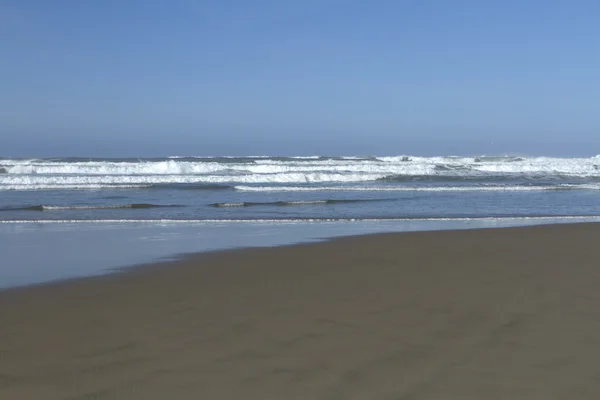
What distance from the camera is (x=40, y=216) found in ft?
45.5

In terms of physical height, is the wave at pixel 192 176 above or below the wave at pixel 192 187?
above

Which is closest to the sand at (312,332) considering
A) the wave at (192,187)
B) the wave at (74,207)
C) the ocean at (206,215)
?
the ocean at (206,215)

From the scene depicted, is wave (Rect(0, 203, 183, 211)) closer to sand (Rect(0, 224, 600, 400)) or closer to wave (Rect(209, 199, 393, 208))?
wave (Rect(209, 199, 393, 208))

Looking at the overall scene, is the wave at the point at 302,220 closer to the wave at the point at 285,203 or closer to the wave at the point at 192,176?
the wave at the point at 285,203

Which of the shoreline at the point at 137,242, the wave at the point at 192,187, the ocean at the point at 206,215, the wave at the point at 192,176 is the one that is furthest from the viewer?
the wave at the point at 192,176

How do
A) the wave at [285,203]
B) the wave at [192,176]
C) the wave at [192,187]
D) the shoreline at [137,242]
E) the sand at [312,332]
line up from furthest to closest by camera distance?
the wave at [192,176] < the wave at [192,187] < the wave at [285,203] < the shoreline at [137,242] < the sand at [312,332]

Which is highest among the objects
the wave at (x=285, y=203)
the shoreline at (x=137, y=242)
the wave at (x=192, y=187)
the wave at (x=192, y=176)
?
the wave at (x=192, y=176)

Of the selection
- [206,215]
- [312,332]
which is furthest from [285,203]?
[312,332]

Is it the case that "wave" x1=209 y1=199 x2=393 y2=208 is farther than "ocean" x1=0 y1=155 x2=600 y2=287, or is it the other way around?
"wave" x1=209 y1=199 x2=393 y2=208

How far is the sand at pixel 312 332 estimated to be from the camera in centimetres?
335

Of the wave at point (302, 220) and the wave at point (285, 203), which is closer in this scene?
the wave at point (302, 220)

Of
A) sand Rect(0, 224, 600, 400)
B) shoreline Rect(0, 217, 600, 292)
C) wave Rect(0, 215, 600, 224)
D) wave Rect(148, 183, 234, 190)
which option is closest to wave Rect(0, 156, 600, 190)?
wave Rect(148, 183, 234, 190)

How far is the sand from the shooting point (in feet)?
11.0

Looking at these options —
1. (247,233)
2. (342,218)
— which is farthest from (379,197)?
(247,233)
